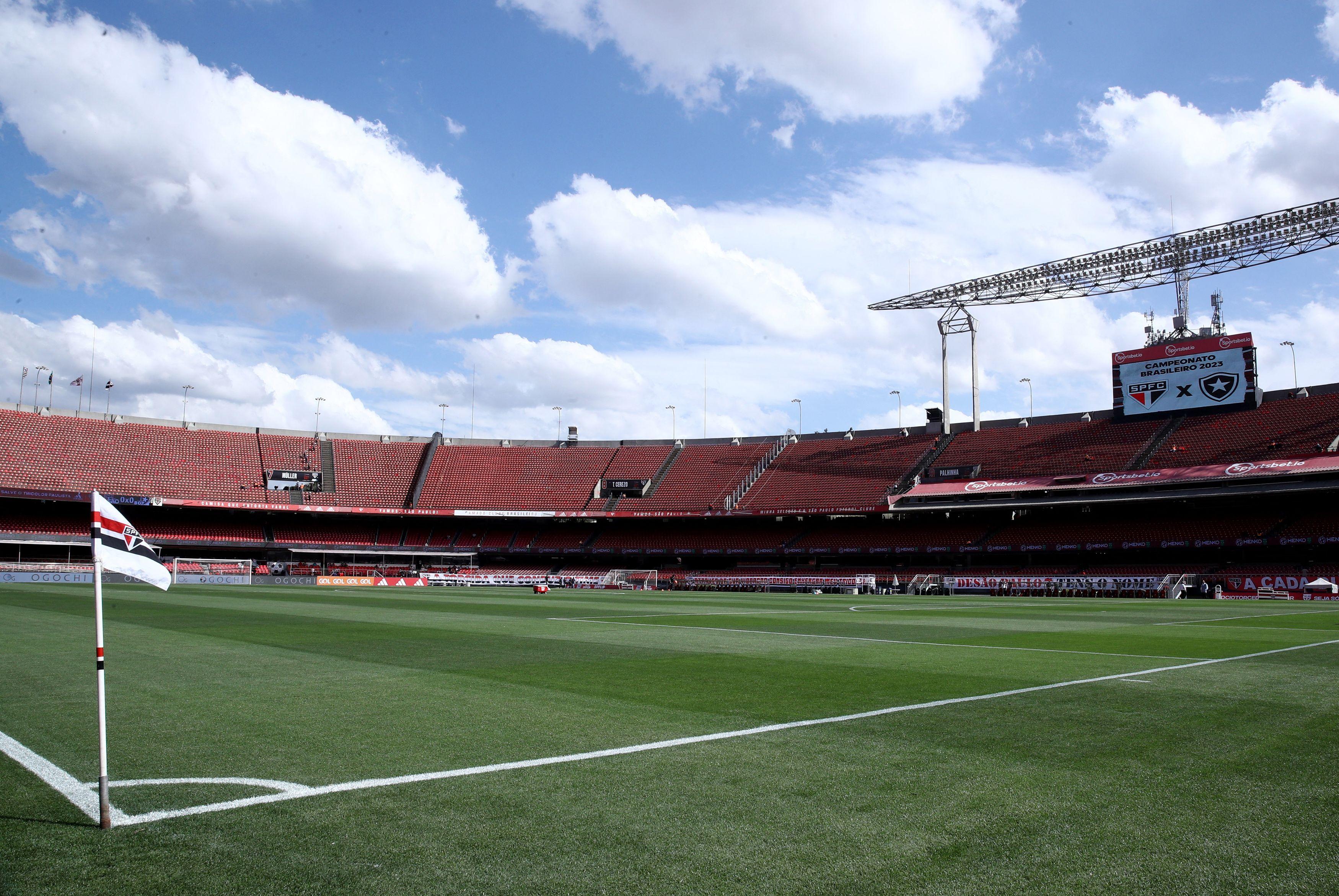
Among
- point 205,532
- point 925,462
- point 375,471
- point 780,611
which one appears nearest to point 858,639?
point 780,611

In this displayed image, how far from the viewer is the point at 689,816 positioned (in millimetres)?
5609

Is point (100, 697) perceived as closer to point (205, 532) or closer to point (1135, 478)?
point (1135, 478)

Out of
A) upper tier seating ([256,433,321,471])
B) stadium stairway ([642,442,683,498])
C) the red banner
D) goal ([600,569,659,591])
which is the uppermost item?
upper tier seating ([256,433,321,471])

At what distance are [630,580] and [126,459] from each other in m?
41.5

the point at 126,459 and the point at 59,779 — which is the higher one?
the point at 126,459

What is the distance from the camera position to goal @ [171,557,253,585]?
172 ft

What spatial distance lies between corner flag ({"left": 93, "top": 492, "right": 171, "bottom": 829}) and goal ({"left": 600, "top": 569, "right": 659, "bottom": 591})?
54.9 metres

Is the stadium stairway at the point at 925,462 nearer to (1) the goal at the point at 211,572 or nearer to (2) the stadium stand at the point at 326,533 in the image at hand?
(2) the stadium stand at the point at 326,533

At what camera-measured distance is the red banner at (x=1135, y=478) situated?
158ft

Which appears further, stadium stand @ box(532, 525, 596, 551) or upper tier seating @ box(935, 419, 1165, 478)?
stadium stand @ box(532, 525, 596, 551)

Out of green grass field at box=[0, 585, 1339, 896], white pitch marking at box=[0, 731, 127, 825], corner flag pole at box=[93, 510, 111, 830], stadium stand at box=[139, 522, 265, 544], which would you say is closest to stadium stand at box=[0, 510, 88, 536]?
stadium stand at box=[139, 522, 265, 544]

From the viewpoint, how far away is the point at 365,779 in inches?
257

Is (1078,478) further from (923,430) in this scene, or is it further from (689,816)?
(689,816)

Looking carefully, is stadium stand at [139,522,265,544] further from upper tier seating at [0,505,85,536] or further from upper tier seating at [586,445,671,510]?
upper tier seating at [586,445,671,510]
